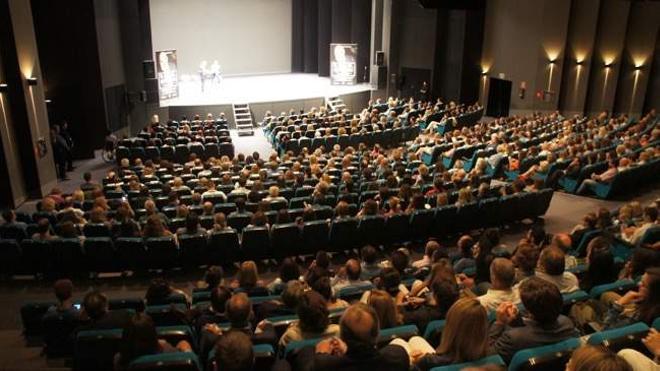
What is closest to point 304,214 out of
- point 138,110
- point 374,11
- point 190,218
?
point 190,218

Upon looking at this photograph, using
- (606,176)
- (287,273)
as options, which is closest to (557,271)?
(287,273)

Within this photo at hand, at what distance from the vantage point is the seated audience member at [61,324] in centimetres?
500

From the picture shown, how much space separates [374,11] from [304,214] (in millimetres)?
18838

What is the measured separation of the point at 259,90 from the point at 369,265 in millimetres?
18531

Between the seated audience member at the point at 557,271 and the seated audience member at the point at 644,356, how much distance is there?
114 cm

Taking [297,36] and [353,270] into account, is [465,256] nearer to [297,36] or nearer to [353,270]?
[353,270]

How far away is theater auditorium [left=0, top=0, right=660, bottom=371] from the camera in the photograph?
12.3 ft

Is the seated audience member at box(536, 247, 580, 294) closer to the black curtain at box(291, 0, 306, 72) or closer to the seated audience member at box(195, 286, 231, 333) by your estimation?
the seated audience member at box(195, 286, 231, 333)

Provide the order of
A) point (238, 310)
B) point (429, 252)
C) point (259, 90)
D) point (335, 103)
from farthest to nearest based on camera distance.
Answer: point (259, 90) → point (335, 103) → point (429, 252) → point (238, 310)

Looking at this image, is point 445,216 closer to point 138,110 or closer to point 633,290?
point 633,290

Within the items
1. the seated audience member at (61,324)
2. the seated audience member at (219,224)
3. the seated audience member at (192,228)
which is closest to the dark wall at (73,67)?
the seated audience member at (192,228)

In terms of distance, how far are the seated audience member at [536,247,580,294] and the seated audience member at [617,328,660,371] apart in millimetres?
1145

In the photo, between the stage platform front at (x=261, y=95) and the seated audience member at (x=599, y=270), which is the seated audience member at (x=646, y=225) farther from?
the stage platform front at (x=261, y=95)

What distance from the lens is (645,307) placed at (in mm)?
3967
